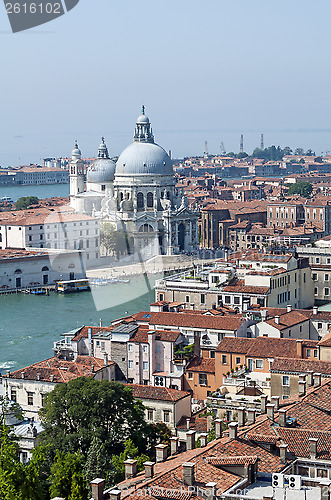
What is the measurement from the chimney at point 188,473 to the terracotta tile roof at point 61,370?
392 centimetres

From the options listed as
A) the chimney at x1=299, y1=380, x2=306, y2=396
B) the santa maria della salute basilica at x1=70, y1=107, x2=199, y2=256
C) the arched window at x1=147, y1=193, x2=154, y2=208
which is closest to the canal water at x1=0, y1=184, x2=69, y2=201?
the santa maria della salute basilica at x1=70, y1=107, x2=199, y2=256

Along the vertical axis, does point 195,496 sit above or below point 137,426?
above

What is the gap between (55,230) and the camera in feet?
79.0

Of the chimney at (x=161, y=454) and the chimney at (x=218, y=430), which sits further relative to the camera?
the chimney at (x=218, y=430)

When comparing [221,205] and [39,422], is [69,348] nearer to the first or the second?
[39,422]

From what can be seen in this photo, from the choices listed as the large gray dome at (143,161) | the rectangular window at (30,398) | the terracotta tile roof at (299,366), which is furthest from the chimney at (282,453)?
the large gray dome at (143,161)

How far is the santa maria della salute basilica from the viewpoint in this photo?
25.2m

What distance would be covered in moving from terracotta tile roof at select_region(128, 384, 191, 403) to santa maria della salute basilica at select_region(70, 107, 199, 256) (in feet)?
53.3

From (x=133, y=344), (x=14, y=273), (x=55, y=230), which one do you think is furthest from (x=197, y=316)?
(x=55, y=230)

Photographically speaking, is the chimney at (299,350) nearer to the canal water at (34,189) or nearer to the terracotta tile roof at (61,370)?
the terracotta tile roof at (61,370)

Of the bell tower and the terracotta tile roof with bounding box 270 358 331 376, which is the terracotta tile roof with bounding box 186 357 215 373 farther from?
the bell tower

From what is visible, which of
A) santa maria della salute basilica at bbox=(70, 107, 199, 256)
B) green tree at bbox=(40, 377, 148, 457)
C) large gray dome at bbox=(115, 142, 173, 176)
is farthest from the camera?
large gray dome at bbox=(115, 142, 173, 176)

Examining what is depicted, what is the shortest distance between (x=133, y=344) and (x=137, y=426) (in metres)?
2.14

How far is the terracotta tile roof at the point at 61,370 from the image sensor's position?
8898 mm
